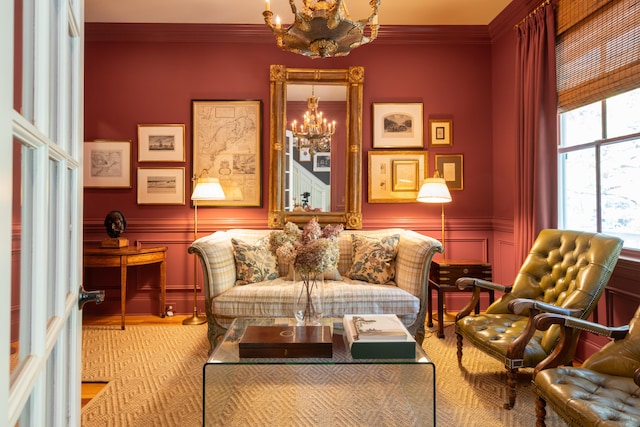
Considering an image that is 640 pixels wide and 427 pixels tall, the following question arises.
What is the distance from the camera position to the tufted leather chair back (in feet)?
8.00

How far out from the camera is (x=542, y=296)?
9.39 ft

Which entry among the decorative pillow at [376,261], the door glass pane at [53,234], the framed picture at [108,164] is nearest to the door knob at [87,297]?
the door glass pane at [53,234]

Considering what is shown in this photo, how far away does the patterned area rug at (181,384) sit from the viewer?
230cm

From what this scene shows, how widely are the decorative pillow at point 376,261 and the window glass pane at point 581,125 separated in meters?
1.63

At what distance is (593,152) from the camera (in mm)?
3188

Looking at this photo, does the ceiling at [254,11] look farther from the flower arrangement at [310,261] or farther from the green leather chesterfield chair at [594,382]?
the green leather chesterfield chair at [594,382]

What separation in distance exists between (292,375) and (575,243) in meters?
2.09

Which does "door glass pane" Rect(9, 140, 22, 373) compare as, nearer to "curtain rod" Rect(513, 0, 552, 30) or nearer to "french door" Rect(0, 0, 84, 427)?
"french door" Rect(0, 0, 84, 427)

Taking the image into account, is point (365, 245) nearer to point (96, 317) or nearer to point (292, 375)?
point (292, 375)

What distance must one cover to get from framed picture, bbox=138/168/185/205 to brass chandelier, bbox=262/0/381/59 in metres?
2.47

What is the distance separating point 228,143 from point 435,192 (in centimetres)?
220

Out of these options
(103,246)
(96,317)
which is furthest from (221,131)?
(96,317)

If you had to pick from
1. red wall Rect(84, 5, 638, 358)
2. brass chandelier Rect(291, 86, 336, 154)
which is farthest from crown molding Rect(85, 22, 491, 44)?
brass chandelier Rect(291, 86, 336, 154)

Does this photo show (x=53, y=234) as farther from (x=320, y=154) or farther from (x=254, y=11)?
(x=254, y=11)
